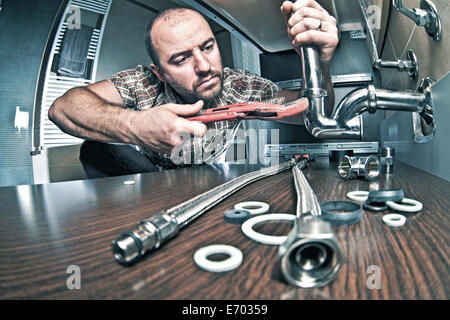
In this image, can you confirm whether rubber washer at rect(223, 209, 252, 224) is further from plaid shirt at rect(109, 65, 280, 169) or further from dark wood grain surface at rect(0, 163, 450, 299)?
plaid shirt at rect(109, 65, 280, 169)

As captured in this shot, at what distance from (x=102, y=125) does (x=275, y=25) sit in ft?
2.38

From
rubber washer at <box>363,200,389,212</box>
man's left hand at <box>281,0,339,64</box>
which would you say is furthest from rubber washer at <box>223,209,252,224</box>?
man's left hand at <box>281,0,339,64</box>

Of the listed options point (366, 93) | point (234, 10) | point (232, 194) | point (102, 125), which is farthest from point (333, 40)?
point (102, 125)

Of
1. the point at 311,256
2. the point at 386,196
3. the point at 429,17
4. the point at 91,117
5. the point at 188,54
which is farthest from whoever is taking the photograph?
the point at 188,54

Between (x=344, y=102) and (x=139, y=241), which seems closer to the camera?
(x=139, y=241)

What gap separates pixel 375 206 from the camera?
23 cm

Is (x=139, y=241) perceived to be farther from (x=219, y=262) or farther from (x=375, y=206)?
(x=375, y=206)

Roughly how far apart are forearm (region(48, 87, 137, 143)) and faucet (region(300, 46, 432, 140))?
46cm

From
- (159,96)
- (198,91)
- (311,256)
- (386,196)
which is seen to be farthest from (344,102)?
(159,96)

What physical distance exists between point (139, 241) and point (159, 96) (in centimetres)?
98

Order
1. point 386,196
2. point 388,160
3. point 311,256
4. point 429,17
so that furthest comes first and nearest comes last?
1. point 388,160
2. point 429,17
3. point 386,196
4. point 311,256

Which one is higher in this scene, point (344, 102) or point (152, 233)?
point (344, 102)

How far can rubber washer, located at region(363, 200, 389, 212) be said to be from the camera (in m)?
0.22
